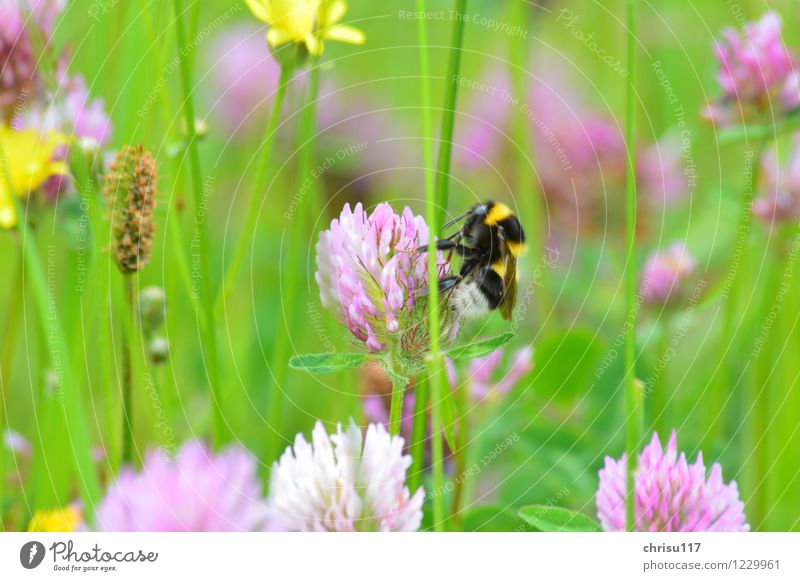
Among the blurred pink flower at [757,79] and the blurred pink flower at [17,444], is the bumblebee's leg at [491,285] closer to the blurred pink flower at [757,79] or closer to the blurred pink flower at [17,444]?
the blurred pink flower at [757,79]

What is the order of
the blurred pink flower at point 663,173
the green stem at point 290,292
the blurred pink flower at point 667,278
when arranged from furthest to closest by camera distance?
1. the blurred pink flower at point 663,173
2. the blurred pink flower at point 667,278
3. the green stem at point 290,292

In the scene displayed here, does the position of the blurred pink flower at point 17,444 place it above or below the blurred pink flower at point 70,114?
below

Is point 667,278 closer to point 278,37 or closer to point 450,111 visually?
point 450,111

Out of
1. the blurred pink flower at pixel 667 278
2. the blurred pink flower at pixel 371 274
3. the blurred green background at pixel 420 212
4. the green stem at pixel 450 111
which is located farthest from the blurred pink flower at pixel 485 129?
the blurred pink flower at pixel 371 274

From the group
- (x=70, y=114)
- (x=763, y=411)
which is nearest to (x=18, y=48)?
(x=70, y=114)
